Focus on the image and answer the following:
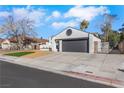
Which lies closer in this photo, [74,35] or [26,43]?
[74,35]

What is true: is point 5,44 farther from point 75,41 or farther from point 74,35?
point 75,41

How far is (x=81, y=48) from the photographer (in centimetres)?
3403

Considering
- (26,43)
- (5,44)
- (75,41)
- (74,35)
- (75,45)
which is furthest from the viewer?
(5,44)

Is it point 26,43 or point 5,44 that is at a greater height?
point 26,43

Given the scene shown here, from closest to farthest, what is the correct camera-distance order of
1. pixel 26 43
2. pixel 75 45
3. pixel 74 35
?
pixel 75 45 < pixel 74 35 < pixel 26 43

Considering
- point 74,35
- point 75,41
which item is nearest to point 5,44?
point 74,35

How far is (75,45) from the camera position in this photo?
1375 inches

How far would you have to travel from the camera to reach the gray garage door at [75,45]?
111 ft

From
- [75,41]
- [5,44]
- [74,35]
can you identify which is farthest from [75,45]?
[5,44]

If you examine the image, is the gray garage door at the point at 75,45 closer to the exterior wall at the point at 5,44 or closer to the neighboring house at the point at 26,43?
the neighboring house at the point at 26,43

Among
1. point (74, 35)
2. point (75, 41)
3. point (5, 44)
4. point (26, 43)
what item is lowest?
point (5, 44)

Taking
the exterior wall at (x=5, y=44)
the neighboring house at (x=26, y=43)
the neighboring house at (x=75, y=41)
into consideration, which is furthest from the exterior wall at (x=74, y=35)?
the exterior wall at (x=5, y=44)

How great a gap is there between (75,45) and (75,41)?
0.64 metres
